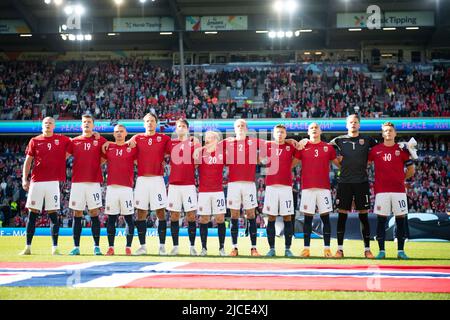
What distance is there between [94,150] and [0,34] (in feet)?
87.1

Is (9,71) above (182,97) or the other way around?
above

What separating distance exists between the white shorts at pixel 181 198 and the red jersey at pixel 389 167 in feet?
10.5

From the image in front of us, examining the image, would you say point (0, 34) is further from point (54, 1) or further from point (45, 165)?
point (45, 165)

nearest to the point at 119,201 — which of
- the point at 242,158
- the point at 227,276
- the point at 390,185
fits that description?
the point at 242,158

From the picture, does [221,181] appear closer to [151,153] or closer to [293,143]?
[151,153]

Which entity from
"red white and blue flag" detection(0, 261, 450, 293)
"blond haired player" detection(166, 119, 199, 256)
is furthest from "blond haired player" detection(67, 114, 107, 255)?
"red white and blue flag" detection(0, 261, 450, 293)

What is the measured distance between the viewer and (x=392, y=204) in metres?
10.3

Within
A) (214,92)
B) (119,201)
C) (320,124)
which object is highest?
(214,92)

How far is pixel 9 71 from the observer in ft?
119

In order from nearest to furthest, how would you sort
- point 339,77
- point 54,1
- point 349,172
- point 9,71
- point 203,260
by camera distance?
1. point 203,260
2. point 349,172
3. point 54,1
4. point 339,77
5. point 9,71

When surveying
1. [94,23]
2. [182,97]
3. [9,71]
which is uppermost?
[94,23]

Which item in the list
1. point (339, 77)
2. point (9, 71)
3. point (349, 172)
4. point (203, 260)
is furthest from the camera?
point (9, 71)

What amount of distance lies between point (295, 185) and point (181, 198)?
653 inches

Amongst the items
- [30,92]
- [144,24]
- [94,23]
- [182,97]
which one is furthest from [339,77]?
[30,92]
